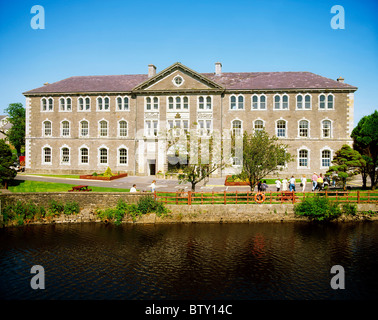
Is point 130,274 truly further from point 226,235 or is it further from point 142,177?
point 142,177

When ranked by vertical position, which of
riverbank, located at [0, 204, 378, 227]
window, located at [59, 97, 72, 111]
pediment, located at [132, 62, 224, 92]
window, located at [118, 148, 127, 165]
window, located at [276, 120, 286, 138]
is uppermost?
pediment, located at [132, 62, 224, 92]

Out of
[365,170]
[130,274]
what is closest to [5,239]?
→ [130,274]

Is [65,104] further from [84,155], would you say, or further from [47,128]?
[84,155]

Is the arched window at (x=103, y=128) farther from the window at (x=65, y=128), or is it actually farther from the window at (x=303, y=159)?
the window at (x=303, y=159)

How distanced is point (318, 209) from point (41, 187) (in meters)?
25.4

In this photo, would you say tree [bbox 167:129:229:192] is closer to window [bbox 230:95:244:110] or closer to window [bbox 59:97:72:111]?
window [bbox 230:95:244:110]

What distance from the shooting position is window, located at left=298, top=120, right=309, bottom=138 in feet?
129

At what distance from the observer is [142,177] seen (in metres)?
39.4

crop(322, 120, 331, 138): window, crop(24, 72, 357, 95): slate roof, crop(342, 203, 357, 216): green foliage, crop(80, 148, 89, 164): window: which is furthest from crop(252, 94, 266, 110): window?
crop(80, 148, 89, 164): window

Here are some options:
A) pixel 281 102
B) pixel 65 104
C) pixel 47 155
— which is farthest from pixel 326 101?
pixel 47 155

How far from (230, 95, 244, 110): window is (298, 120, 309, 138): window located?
7916 mm

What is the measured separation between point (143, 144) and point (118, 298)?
2979 centimetres

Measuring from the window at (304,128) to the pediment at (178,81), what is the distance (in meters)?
11.5

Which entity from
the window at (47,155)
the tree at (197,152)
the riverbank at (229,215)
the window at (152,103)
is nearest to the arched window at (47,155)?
the window at (47,155)
